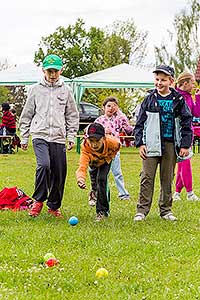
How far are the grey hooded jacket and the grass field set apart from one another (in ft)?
3.44

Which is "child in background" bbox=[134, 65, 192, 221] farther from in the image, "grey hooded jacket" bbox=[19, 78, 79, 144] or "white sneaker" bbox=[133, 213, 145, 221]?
"grey hooded jacket" bbox=[19, 78, 79, 144]

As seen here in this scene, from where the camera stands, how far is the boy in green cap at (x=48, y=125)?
8.06 metres

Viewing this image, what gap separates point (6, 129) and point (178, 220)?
576 inches

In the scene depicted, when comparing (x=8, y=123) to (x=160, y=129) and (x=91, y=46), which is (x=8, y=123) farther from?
(x=91, y=46)

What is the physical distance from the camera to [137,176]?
14398mm

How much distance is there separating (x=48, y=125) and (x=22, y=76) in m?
17.9

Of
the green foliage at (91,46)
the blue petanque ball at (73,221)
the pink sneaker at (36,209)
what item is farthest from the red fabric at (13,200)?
the green foliage at (91,46)

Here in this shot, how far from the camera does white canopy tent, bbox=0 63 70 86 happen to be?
2499 centimetres

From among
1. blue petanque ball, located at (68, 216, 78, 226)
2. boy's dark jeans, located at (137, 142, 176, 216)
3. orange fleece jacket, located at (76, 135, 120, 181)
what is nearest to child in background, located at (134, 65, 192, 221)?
boy's dark jeans, located at (137, 142, 176, 216)

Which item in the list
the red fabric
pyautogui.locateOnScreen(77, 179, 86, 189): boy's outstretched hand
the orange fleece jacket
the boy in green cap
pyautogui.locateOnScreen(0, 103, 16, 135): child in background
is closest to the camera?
pyautogui.locateOnScreen(77, 179, 86, 189): boy's outstretched hand

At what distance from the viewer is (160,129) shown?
787 centimetres

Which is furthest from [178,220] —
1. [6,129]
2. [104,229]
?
[6,129]

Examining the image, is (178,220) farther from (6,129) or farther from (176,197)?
(6,129)

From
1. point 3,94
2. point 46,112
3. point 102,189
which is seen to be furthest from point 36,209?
point 3,94
